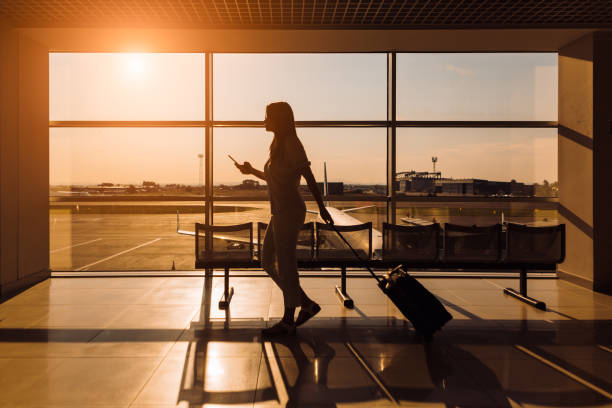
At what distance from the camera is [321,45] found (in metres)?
5.53

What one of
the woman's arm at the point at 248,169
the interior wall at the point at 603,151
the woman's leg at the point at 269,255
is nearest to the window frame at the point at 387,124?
the interior wall at the point at 603,151

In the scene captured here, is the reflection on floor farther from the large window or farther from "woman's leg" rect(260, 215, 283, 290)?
the large window

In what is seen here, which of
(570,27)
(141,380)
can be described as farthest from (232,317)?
(570,27)

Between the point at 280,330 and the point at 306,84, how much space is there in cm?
425

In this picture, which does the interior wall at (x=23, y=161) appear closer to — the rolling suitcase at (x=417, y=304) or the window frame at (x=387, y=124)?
the window frame at (x=387, y=124)

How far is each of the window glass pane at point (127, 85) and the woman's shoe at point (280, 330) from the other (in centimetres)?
331

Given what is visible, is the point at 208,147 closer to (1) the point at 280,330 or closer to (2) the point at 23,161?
(2) the point at 23,161

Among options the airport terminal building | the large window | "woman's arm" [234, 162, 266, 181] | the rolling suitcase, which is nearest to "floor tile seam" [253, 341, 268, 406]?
the airport terminal building

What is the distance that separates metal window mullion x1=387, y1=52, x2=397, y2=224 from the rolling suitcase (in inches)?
103

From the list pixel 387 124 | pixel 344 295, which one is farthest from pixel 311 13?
pixel 344 295

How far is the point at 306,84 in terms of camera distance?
20.5ft

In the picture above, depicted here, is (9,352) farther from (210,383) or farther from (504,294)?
(504,294)

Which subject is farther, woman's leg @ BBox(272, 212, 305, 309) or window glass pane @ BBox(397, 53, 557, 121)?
window glass pane @ BBox(397, 53, 557, 121)

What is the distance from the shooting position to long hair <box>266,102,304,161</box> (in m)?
3.14
